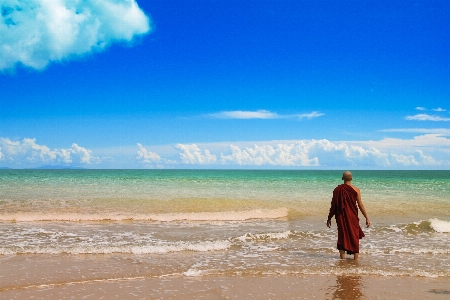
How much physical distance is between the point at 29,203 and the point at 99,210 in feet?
15.2

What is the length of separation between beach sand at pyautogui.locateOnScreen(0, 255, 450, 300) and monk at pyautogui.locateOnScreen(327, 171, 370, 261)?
1.11 m

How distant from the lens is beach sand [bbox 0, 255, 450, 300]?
5.38m

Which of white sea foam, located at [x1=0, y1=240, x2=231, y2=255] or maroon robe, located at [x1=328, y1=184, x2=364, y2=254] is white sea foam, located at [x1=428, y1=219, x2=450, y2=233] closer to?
maroon robe, located at [x1=328, y1=184, x2=364, y2=254]

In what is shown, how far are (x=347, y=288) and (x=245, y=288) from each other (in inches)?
62.1

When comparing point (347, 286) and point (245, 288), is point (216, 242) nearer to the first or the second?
point (245, 288)

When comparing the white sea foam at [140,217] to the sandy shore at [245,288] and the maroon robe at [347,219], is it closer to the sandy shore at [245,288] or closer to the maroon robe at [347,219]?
the maroon robe at [347,219]

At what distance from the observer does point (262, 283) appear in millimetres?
6051

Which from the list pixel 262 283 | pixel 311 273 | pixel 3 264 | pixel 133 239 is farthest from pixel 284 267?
pixel 3 264

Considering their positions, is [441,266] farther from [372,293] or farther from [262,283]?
[262,283]

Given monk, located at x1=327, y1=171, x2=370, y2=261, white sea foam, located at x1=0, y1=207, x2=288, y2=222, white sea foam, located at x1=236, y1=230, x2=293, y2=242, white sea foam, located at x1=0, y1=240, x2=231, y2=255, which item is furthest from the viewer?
white sea foam, located at x1=0, y1=207, x2=288, y2=222

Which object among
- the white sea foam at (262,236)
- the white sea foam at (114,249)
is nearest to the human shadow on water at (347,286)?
the white sea foam at (114,249)

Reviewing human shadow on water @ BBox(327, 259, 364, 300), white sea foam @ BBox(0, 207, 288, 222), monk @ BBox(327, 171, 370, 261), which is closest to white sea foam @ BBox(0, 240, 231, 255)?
monk @ BBox(327, 171, 370, 261)

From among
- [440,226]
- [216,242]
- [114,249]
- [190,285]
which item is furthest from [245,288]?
[440,226]

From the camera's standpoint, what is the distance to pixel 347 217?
7.61 meters
